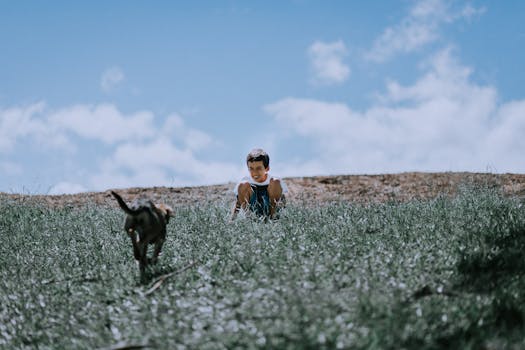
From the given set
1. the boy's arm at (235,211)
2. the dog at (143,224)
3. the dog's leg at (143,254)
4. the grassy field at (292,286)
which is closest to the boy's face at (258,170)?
the boy's arm at (235,211)

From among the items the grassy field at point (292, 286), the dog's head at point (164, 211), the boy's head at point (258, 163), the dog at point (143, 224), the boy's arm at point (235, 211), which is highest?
the boy's head at point (258, 163)

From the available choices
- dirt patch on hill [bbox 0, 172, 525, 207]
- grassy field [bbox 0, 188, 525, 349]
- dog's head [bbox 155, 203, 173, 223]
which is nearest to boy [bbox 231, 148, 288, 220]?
grassy field [bbox 0, 188, 525, 349]

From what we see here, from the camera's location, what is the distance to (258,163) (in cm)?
813

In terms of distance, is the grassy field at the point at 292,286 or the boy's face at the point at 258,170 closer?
the grassy field at the point at 292,286

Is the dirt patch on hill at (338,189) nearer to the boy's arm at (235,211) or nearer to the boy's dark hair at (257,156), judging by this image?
the boy's arm at (235,211)

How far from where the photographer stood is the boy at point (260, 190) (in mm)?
8172

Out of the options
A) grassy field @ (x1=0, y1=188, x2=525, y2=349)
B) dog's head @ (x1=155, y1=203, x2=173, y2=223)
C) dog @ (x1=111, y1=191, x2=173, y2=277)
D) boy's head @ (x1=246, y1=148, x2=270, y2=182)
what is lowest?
grassy field @ (x1=0, y1=188, x2=525, y2=349)

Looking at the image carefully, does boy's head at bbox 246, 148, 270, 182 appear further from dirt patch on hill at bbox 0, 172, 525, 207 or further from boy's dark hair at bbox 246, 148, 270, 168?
dirt patch on hill at bbox 0, 172, 525, 207

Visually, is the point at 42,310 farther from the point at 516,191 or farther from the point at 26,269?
the point at 516,191

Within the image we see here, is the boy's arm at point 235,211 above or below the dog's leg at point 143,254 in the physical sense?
above

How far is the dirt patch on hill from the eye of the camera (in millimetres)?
13430

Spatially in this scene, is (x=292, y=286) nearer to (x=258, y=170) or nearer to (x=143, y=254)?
(x=143, y=254)

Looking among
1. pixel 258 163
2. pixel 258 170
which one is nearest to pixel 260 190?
pixel 258 170

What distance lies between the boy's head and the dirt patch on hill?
4834mm
